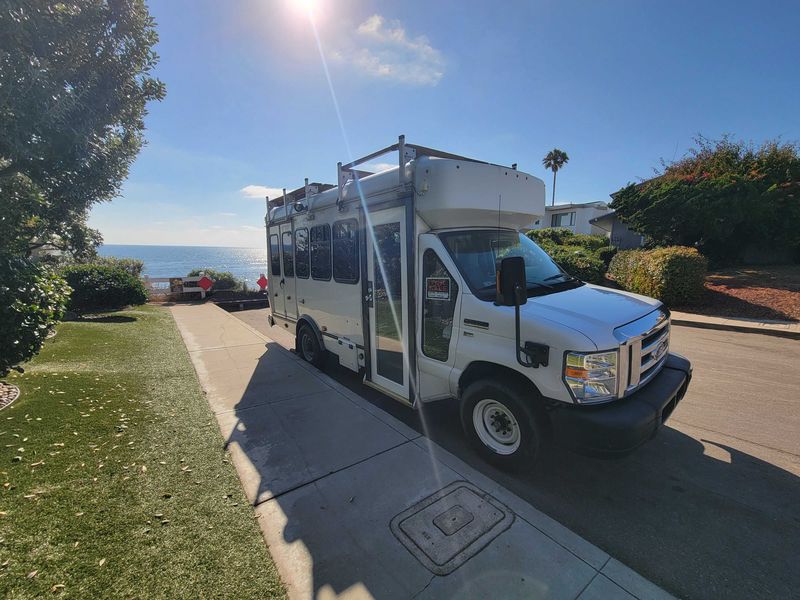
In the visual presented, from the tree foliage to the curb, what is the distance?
7.96 m

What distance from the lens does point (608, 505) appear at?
10.0ft

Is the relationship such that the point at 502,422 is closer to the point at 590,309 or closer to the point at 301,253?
the point at 590,309

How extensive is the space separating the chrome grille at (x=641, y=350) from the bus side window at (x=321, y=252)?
4.11 m

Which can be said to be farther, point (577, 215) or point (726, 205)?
point (577, 215)

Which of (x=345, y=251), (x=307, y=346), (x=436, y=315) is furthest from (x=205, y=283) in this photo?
(x=436, y=315)

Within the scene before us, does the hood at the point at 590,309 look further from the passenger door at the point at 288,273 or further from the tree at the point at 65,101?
the tree at the point at 65,101

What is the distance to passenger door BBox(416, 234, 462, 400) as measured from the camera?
3.68 m

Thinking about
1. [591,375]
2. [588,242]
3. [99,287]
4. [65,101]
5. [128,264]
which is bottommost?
[591,375]

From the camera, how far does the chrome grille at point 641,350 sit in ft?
9.66

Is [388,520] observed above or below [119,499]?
below

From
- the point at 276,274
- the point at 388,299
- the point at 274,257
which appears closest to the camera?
the point at 388,299

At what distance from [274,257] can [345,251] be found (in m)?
3.18

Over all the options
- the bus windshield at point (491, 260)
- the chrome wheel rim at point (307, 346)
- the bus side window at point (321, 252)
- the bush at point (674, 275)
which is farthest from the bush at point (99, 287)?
the bush at point (674, 275)

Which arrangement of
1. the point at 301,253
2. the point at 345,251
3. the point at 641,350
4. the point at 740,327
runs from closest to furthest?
the point at 641,350 → the point at 345,251 → the point at 301,253 → the point at 740,327
